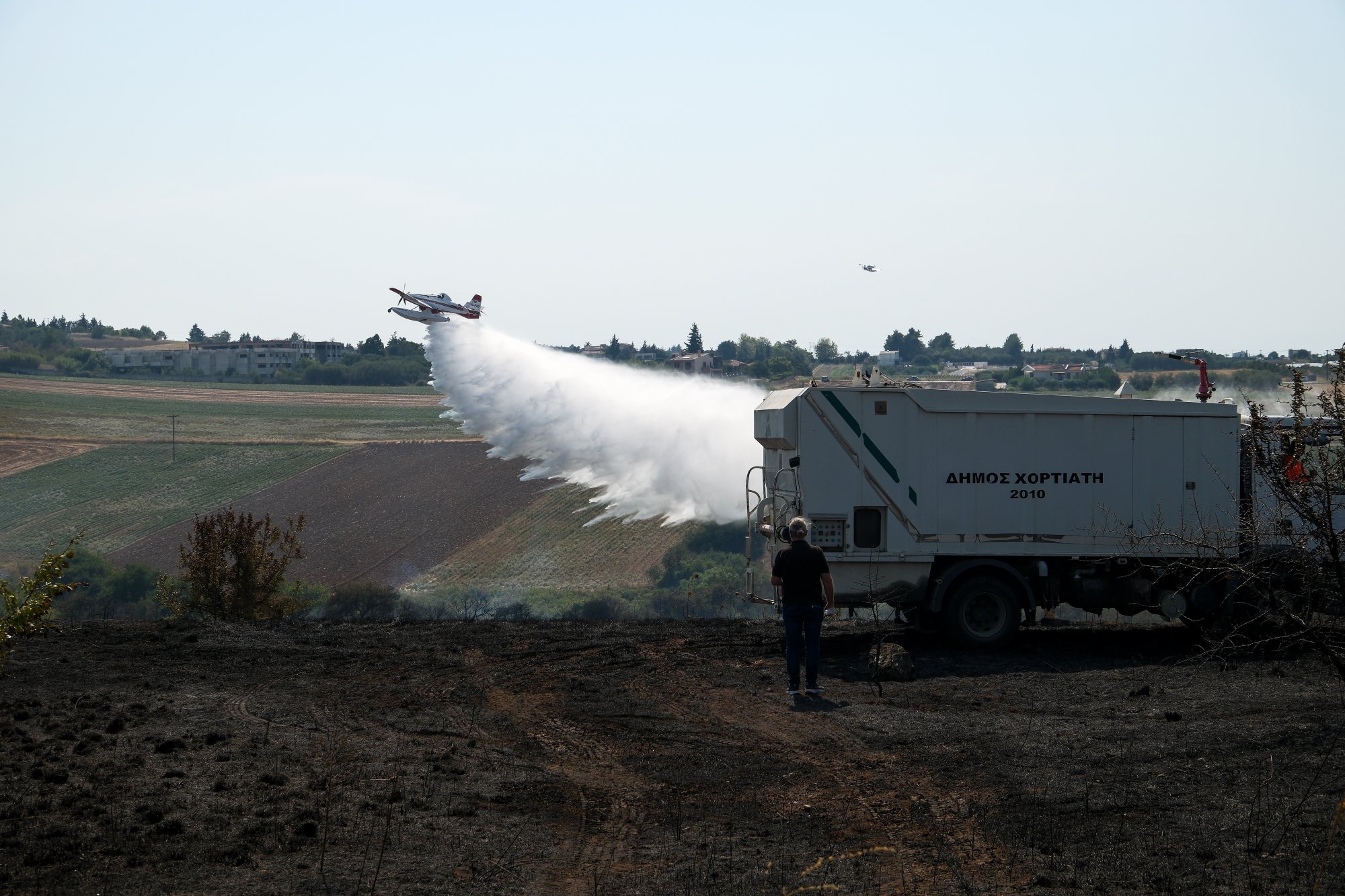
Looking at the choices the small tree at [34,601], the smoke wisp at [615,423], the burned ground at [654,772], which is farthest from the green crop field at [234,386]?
the small tree at [34,601]

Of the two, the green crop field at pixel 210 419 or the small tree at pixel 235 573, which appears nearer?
the small tree at pixel 235 573

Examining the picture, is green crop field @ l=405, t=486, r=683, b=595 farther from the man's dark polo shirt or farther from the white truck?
the man's dark polo shirt

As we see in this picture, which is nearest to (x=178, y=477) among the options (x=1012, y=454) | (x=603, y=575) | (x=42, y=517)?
(x=42, y=517)

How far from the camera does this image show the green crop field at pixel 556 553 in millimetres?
49281

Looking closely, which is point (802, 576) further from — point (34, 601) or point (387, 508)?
point (387, 508)

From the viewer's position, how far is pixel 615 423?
31.0m

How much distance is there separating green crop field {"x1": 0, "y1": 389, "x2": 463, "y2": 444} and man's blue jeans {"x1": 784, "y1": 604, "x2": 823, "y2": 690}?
219 feet

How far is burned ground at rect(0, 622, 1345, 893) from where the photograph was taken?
6.89 m

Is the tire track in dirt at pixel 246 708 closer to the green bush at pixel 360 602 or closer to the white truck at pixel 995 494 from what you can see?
the white truck at pixel 995 494

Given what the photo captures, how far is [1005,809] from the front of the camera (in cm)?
812

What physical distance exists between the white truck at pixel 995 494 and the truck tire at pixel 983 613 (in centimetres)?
2

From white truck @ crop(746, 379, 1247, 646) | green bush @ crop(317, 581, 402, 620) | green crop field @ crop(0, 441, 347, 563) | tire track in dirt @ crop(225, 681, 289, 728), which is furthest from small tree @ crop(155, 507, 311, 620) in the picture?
green crop field @ crop(0, 441, 347, 563)

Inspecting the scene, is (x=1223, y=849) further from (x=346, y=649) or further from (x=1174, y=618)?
(x=346, y=649)

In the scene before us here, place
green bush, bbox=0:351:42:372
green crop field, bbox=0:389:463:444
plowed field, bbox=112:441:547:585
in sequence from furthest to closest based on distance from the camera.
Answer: green bush, bbox=0:351:42:372, green crop field, bbox=0:389:463:444, plowed field, bbox=112:441:547:585
